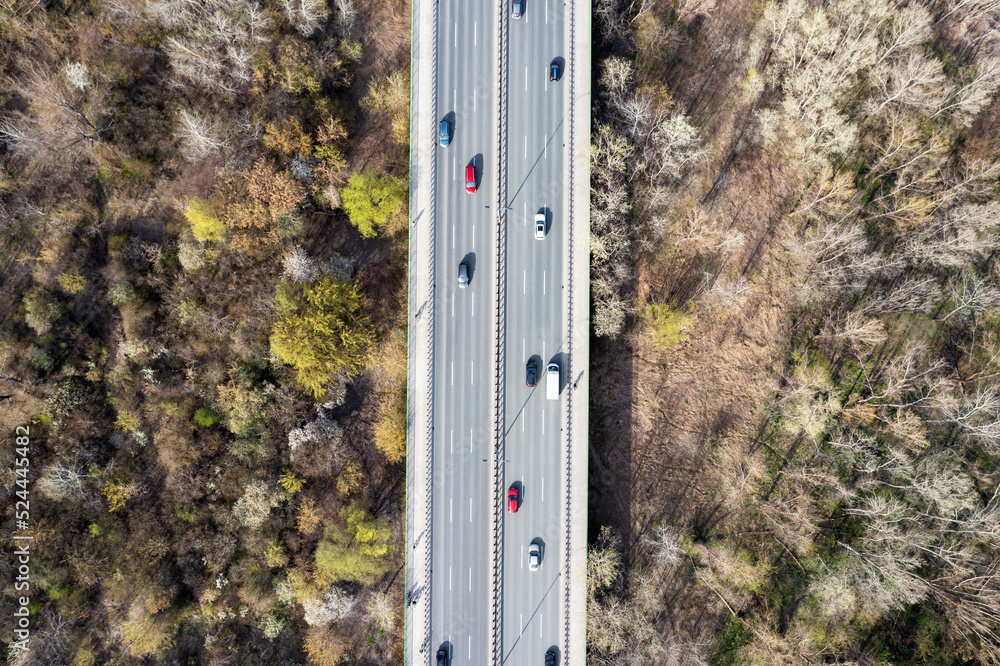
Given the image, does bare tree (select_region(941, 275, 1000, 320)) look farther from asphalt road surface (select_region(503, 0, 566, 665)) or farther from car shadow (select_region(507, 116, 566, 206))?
car shadow (select_region(507, 116, 566, 206))

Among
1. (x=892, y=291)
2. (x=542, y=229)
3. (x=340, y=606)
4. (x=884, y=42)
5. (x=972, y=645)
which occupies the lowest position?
(x=972, y=645)

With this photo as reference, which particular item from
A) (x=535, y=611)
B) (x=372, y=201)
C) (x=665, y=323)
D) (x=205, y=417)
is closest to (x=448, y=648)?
(x=535, y=611)

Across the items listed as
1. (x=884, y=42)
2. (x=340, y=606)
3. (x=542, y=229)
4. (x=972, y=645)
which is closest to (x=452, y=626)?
(x=340, y=606)

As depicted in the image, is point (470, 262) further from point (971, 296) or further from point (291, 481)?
point (971, 296)

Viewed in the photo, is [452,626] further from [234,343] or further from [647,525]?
[234,343]

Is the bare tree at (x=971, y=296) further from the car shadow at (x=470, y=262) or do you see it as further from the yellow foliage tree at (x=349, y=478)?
the yellow foliage tree at (x=349, y=478)

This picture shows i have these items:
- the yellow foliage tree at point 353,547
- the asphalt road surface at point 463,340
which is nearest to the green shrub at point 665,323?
the asphalt road surface at point 463,340
